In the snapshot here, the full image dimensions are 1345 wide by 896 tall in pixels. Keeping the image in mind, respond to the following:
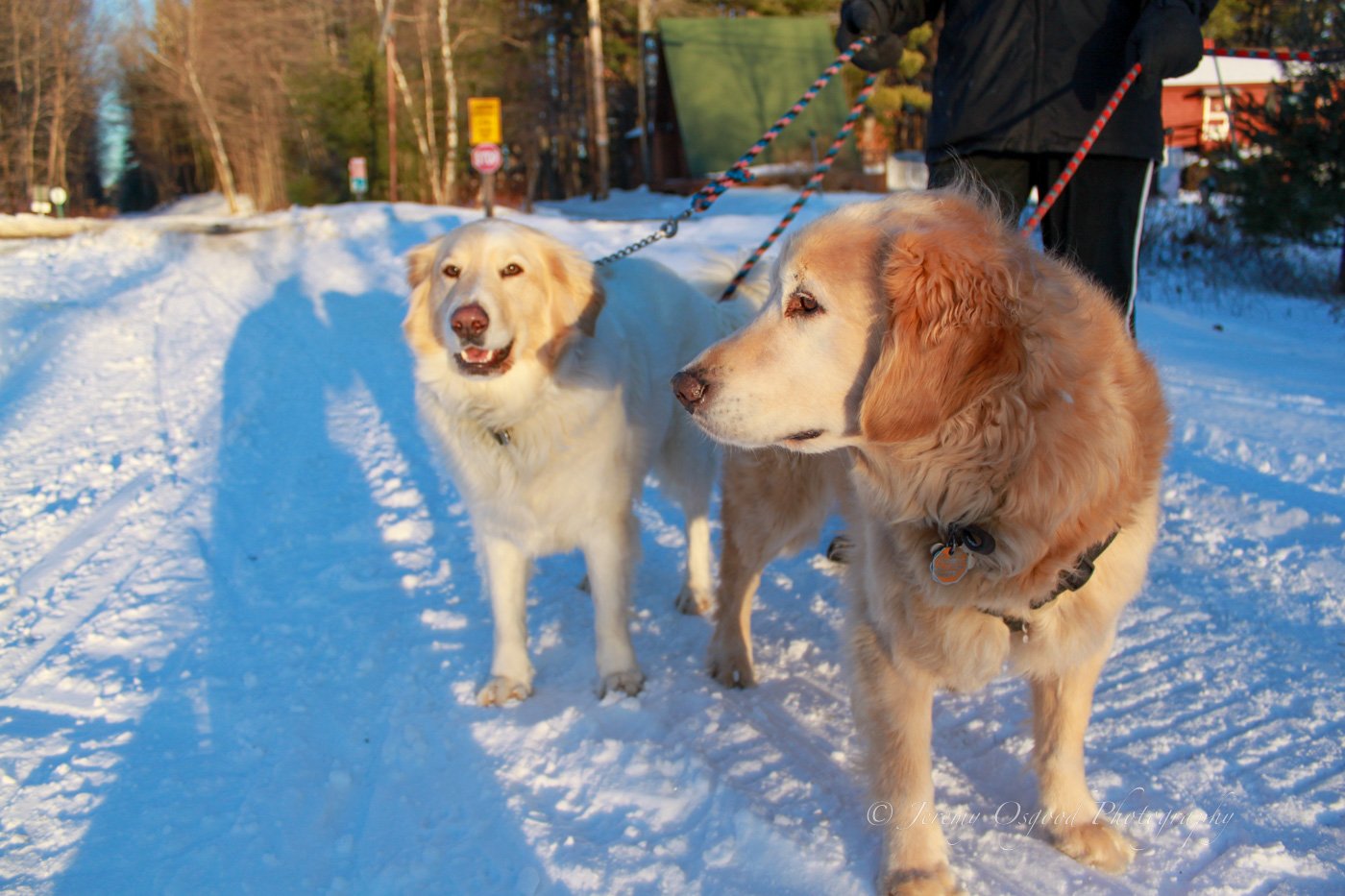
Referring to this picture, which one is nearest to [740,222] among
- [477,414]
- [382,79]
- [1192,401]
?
[1192,401]

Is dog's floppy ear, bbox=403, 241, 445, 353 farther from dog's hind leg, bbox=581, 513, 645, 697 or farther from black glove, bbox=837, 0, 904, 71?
black glove, bbox=837, 0, 904, 71

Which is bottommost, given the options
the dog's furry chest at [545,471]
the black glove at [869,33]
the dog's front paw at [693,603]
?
the dog's front paw at [693,603]

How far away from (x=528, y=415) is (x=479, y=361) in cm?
25

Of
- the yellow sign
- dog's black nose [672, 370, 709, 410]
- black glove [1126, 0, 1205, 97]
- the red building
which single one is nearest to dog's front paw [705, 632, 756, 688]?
dog's black nose [672, 370, 709, 410]

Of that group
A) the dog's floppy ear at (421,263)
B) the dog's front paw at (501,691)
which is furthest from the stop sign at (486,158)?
the dog's front paw at (501,691)

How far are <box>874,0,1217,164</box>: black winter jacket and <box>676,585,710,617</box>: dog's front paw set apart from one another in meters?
1.99

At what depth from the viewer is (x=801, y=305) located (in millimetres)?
2002

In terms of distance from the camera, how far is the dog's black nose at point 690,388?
201cm

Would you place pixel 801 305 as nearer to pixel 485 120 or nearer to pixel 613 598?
pixel 613 598

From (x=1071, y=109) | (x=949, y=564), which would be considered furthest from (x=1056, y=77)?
(x=949, y=564)

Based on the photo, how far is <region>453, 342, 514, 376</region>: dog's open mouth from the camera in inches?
119

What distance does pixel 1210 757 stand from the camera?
235cm

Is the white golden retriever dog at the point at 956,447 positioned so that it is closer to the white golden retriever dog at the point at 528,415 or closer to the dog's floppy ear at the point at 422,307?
the white golden retriever dog at the point at 528,415

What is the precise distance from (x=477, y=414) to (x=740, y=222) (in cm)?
1101
